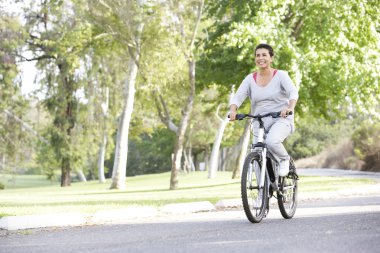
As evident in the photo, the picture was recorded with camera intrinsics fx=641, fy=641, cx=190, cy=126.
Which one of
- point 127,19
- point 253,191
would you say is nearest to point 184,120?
point 127,19

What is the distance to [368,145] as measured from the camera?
3328 centimetres

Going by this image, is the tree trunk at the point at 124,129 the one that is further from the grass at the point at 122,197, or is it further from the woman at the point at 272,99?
the woman at the point at 272,99

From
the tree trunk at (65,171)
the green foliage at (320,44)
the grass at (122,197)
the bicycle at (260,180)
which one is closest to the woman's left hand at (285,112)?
the bicycle at (260,180)

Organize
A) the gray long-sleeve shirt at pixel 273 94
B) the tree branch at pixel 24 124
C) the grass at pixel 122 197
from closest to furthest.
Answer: the gray long-sleeve shirt at pixel 273 94 < the grass at pixel 122 197 < the tree branch at pixel 24 124

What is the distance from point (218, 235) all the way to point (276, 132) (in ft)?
6.39

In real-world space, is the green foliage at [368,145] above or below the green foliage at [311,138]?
below

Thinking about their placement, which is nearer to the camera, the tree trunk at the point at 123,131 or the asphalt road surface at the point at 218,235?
the asphalt road surface at the point at 218,235

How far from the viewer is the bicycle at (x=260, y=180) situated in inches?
312

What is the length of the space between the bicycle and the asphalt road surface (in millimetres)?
215

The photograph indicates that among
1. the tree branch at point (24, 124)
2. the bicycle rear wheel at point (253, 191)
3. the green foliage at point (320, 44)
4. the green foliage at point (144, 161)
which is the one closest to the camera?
the bicycle rear wheel at point (253, 191)

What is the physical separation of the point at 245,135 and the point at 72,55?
11367 mm

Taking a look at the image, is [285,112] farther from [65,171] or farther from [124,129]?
[65,171]

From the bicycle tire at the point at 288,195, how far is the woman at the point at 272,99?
27cm

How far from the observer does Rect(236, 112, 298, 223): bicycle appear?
7.93 meters
